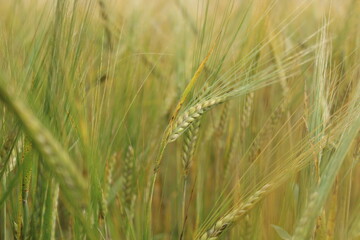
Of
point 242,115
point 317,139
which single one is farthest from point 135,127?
point 317,139

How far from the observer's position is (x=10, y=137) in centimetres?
70

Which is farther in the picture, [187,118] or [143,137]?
[143,137]

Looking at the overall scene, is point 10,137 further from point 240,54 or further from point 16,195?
point 240,54

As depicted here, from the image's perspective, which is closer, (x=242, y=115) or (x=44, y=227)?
(x=44, y=227)

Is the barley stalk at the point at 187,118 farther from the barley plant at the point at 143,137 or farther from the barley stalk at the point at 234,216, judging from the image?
the barley stalk at the point at 234,216

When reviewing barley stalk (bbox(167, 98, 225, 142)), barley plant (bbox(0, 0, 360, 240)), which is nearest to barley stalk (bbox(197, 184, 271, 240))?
barley plant (bbox(0, 0, 360, 240))

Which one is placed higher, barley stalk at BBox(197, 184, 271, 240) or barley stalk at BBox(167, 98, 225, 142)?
barley stalk at BBox(167, 98, 225, 142)

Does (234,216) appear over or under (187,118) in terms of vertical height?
under

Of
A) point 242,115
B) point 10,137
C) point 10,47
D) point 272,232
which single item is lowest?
point 272,232

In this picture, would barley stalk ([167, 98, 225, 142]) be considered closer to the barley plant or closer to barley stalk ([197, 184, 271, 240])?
Answer: the barley plant

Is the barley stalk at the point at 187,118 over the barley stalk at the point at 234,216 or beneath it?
over

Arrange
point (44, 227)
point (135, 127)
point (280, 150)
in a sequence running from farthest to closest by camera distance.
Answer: point (135, 127) → point (280, 150) → point (44, 227)

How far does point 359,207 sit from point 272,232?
0.14m

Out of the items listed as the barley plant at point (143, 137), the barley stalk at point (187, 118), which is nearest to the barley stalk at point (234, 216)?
the barley plant at point (143, 137)
